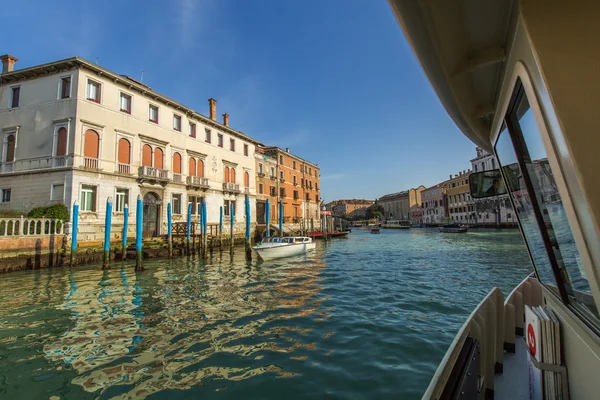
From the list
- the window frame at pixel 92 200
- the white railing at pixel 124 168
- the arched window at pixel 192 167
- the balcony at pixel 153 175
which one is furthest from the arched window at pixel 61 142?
the arched window at pixel 192 167

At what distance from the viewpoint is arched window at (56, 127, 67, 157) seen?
1717 centimetres

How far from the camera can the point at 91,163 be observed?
17.6m

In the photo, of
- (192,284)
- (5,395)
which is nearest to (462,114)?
(5,395)

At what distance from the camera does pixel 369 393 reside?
11.5 ft

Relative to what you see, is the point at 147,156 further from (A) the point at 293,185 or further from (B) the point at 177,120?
(A) the point at 293,185

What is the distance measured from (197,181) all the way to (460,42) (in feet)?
81.3

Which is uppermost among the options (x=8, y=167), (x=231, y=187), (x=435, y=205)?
(x=8, y=167)

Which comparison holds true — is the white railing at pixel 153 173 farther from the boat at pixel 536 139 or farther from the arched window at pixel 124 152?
the boat at pixel 536 139

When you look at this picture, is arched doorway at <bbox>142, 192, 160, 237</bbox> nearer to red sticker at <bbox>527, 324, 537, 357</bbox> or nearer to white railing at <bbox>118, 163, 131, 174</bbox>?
white railing at <bbox>118, 163, 131, 174</bbox>

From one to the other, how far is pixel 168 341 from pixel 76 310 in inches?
142

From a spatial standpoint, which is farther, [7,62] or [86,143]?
[7,62]

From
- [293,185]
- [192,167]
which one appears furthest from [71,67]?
[293,185]

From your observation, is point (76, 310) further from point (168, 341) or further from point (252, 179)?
point (252, 179)

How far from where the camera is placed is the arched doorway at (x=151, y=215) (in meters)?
21.0
